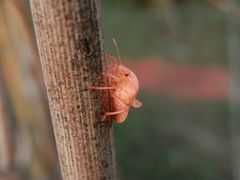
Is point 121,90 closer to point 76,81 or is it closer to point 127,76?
point 127,76

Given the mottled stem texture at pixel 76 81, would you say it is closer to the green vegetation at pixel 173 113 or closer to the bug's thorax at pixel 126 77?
the bug's thorax at pixel 126 77

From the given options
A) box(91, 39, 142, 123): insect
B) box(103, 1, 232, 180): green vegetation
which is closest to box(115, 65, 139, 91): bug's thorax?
box(91, 39, 142, 123): insect

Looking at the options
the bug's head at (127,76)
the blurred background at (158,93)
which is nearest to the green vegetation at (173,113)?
the blurred background at (158,93)

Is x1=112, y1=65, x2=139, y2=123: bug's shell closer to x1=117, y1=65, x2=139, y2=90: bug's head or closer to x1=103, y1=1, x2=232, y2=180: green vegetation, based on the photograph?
x1=117, y1=65, x2=139, y2=90: bug's head

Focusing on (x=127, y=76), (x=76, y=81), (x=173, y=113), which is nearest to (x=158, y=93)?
(x=173, y=113)

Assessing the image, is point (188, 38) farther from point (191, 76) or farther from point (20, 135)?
point (20, 135)
